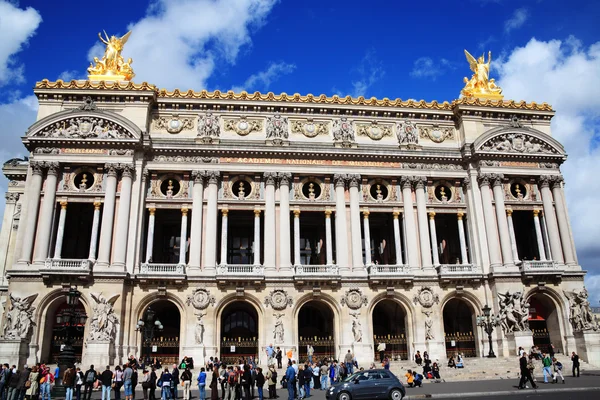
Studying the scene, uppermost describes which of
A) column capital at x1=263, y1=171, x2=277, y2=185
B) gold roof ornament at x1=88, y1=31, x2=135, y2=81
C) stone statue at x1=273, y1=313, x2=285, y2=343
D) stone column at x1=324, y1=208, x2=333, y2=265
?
gold roof ornament at x1=88, y1=31, x2=135, y2=81

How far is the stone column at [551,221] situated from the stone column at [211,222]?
26724mm

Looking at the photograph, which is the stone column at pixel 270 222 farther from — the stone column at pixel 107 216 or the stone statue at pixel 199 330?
the stone column at pixel 107 216

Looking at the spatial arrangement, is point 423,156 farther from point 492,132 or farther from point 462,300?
point 462,300

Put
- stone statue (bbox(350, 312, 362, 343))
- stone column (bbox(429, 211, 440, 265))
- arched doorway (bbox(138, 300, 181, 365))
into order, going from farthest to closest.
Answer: stone column (bbox(429, 211, 440, 265))
stone statue (bbox(350, 312, 362, 343))
arched doorway (bbox(138, 300, 181, 365))

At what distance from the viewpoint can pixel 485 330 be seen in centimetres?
3675

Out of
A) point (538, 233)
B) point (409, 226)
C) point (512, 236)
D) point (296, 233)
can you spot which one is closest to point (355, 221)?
point (409, 226)

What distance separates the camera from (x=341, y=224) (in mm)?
39781

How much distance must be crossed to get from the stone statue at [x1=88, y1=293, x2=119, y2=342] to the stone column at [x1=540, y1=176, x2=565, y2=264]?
3348cm

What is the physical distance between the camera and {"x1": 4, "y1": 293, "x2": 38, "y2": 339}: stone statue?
32.6 metres

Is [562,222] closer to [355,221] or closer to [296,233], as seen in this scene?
[355,221]

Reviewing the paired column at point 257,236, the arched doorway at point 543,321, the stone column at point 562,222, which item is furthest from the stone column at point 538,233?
the paired column at point 257,236

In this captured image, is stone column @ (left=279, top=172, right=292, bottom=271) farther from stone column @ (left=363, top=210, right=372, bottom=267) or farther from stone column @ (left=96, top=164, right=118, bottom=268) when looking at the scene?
stone column @ (left=96, top=164, right=118, bottom=268)

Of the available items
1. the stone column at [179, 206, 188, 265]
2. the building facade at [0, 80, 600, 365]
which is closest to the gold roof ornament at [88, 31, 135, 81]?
the building facade at [0, 80, 600, 365]

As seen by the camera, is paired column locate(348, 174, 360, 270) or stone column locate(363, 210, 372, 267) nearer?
paired column locate(348, 174, 360, 270)
